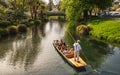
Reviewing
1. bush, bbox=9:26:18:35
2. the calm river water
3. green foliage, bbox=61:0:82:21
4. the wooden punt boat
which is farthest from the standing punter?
green foliage, bbox=61:0:82:21

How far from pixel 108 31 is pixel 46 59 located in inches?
668

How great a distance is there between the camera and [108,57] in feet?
110

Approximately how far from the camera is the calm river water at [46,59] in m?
28.0

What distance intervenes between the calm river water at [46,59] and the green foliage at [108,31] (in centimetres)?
214

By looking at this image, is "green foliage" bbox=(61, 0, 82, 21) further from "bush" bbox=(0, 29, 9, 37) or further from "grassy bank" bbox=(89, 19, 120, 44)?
"bush" bbox=(0, 29, 9, 37)

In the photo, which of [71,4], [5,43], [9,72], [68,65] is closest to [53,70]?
[68,65]

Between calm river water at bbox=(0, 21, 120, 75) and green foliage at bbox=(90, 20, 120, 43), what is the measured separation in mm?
2137

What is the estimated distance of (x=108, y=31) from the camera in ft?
152

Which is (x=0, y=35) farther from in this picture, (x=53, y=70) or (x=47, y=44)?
(x=53, y=70)

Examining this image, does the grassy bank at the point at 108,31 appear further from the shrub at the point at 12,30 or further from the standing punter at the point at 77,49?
the shrub at the point at 12,30

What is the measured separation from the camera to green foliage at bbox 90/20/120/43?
42594mm

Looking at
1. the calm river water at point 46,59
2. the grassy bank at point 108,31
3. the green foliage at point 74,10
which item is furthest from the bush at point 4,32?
the grassy bank at point 108,31

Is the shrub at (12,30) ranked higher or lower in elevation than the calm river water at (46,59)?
higher

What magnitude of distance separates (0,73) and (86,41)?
2066 centimetres
